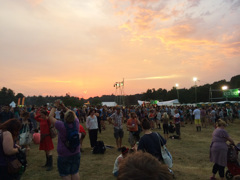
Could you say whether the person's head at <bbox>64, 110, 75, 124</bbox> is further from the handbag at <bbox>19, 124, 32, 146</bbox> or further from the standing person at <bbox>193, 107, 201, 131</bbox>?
the standing person at <bbox>193, 107, 201, 131</bbox>

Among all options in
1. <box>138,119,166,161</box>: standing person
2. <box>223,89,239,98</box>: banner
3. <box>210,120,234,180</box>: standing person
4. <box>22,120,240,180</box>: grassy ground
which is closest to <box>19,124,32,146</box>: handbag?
<box>22,120,240,180</box>: grassy ground

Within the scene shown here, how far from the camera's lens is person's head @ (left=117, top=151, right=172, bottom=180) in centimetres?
110

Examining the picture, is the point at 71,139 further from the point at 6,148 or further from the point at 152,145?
the point at 152,145

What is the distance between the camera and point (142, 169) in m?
1.12

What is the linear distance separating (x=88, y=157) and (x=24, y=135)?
273 cm

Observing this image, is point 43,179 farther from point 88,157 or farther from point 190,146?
point 190,146

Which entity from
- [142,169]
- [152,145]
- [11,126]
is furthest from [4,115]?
[142,169]

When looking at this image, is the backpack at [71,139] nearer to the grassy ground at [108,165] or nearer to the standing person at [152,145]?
the standing person at [152,145]

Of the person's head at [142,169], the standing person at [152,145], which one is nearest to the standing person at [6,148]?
the standing person at [152,145]

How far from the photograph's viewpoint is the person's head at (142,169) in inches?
43.4

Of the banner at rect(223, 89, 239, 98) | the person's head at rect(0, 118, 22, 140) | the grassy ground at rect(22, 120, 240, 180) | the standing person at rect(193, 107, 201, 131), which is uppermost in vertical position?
the banner at rect(223, 89, 239, 98)

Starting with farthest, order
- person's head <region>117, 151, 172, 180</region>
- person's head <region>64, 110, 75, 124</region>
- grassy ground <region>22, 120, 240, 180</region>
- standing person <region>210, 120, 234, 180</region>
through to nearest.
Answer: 1. grassy ground <region>22, 120, 240, 180</region>
2. standing person <region>210, 120, 234, 180</region>
3. person's head <region>64, 110, 75, 124</region>
4. person's head <region>117, 151, 172, 180</region>

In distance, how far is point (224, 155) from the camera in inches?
206

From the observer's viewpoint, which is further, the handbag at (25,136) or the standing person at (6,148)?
the handbag at (25,136)
